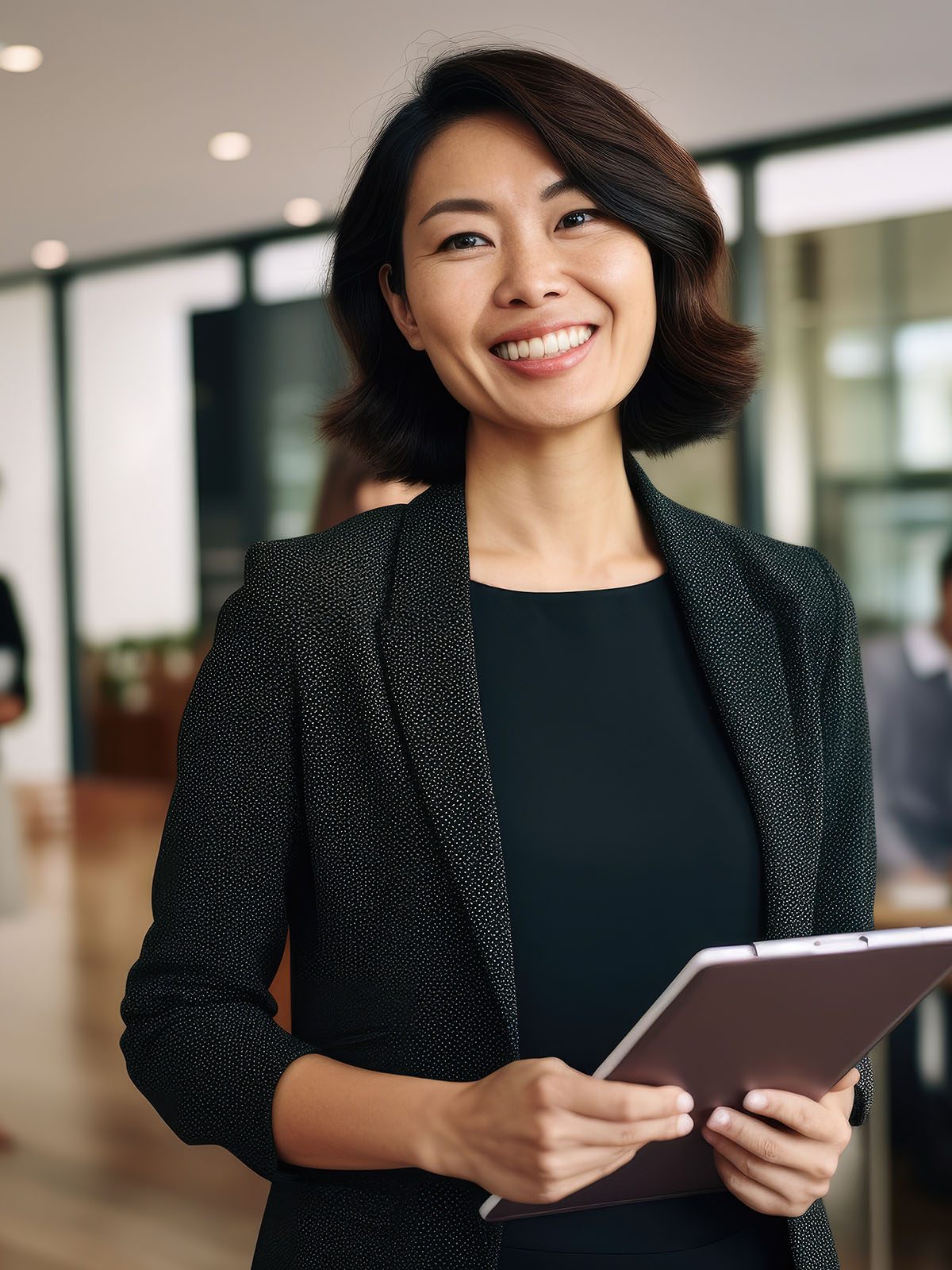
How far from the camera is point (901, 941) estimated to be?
773 millimetres

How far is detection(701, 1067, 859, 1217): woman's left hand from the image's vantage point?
34.9 inches

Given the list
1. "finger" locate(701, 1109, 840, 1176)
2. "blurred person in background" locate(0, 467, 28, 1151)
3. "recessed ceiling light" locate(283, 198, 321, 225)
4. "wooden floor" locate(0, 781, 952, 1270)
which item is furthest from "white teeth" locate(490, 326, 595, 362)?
"recessed ceiling light" locate(283, 198, 321, 225)

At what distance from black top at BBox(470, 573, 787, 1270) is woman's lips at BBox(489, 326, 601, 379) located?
0.19m

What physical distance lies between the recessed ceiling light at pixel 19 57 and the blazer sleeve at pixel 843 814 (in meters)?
4.41

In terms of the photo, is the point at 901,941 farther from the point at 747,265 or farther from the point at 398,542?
the point at 747,265

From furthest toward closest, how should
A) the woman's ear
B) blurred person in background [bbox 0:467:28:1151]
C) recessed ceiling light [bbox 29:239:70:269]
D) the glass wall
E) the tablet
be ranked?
recessed ceiling light [bbox 29:239:70:269]
the glass wall
blurred person in background [bbox 0:467:28:1151]
the woman's ear
the tablet

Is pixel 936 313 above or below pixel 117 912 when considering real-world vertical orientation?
above

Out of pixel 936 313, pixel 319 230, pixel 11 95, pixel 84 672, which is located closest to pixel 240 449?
pixel 319 230

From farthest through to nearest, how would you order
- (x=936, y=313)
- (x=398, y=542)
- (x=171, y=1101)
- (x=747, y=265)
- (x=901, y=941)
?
1. (x=747, y=265)
2. (x=936, y=313)
3. (x=398, y=542)
4. (x=171, y=1101)
5. (x=901, y=941)

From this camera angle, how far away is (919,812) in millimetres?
3391

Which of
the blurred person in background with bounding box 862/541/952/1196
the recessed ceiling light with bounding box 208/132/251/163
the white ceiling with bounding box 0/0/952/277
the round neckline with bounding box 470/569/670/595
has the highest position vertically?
the recessed ceiling light with bounding box 208/132/251/163

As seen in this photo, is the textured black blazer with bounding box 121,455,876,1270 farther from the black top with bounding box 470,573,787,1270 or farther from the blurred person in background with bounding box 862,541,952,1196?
the blurred person in background with bounding box 862,541,952,1196

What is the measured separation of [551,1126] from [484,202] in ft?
2.22

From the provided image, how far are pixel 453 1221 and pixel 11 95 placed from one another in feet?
16.6
